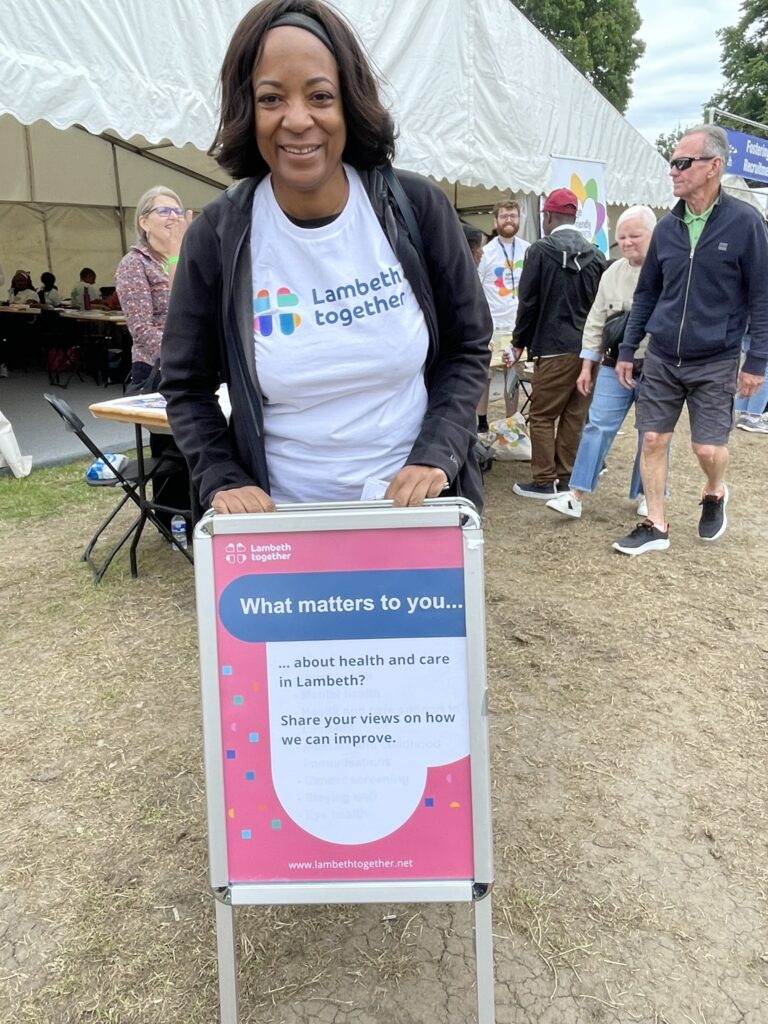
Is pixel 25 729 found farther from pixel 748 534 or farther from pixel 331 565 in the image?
pixel 748 534

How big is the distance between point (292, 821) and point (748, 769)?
169 centimetres

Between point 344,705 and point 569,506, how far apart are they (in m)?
3.62

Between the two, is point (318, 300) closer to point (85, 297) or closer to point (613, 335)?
point (613, 335)

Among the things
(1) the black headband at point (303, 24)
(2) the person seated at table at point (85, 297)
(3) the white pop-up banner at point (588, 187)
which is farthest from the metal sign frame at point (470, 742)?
(2) the person seated at table at point (85, 297)

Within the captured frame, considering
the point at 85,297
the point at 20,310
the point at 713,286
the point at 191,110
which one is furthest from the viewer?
the point at 85,297

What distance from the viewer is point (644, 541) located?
170 inches

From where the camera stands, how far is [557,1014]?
1.70 m

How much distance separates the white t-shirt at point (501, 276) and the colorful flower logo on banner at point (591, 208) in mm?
2269

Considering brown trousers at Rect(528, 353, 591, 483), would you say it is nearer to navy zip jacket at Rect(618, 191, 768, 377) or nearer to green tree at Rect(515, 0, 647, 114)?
navy zip jacket at Rect(618, 191, 768, 377)

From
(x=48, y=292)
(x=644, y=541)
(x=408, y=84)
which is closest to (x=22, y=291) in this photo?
(x=48, y=292)

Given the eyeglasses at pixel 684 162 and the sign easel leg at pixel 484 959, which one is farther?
the eyeglasses at pixel 684 162

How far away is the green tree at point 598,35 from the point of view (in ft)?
90.7

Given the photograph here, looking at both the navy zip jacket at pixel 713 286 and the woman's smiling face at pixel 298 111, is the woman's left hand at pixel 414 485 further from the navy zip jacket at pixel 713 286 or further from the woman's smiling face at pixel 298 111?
the navy zip jacket at pixel 713 286

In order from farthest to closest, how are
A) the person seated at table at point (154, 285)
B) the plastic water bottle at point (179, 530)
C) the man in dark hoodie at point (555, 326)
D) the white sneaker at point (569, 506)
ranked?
the man in dark hoodie at point (555, 326) → the white sneaker at point (569, 506) → the person seated at table at point (154, 285) → the plastic water bottle at point (179, 530)
